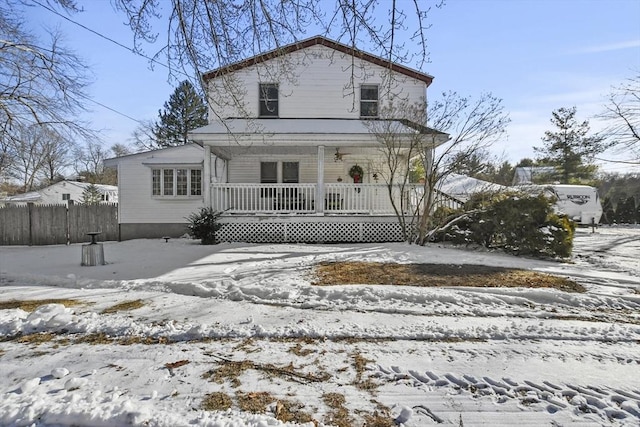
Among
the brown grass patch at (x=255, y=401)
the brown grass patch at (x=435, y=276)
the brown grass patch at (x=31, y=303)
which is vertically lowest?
the brown grass patch at (x=255, y=401)

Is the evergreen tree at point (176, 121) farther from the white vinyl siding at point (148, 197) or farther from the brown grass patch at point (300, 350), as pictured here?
the brown grass patch at point (300, 350)

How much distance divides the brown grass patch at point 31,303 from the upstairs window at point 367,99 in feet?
38.6

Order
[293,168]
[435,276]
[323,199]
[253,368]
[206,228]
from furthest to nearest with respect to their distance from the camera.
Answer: [293,168] < [323,199] < [206,228] < [435,276] < [253,368]

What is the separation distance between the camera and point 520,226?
8945 mm

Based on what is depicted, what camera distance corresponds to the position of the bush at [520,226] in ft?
28.1

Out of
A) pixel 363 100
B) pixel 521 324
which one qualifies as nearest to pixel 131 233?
pixel 363 100

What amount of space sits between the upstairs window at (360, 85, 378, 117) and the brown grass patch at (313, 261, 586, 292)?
8401mm

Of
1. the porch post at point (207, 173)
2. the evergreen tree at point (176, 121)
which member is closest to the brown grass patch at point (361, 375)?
the porch post at point (207, 173)

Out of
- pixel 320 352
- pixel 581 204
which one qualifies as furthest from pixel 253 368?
pixel 581 204

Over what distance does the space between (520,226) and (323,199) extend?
5.81m

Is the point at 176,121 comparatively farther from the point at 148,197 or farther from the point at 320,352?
the point at 320,352

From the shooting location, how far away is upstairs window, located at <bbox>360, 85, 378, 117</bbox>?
556 inches

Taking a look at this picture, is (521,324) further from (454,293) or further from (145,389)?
(145,389)

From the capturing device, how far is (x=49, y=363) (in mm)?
3088
